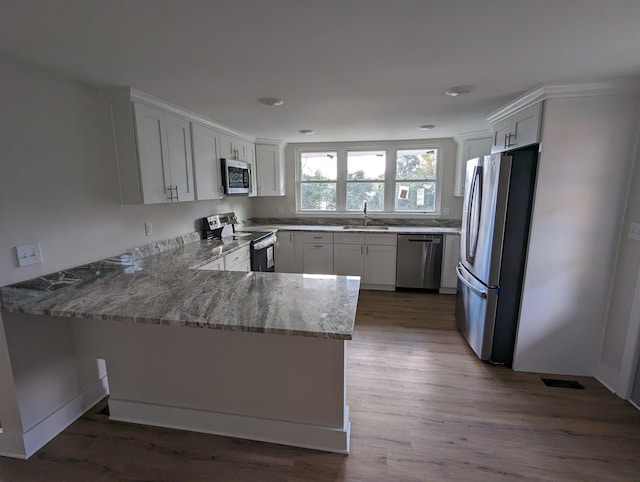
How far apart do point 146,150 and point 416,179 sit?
3.70 metres

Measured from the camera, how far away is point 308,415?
173 centimetres

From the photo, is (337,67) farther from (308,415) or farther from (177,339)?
(308,415)

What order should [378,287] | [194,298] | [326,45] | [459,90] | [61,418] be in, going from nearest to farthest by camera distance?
[326,45], [194,298], [61,418], [459,90], [378,287]

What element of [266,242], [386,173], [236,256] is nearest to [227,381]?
[236,256]

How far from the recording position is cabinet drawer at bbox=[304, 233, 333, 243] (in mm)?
4465

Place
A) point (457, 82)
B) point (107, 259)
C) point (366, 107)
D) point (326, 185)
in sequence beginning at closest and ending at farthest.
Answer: point (457, 82), point (107, 259), point (366, 107), point (326, 185)

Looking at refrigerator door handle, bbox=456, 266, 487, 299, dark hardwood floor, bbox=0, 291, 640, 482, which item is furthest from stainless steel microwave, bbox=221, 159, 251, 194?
refrigerator door handle, bbox=456, 266, 487, 299

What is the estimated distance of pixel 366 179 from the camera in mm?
4875

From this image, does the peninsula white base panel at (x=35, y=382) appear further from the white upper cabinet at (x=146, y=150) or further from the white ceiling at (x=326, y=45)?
the white ceiling at (x=326, y=45)

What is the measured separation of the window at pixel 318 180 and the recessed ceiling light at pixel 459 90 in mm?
2692

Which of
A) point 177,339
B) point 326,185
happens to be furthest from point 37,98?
point 326,185

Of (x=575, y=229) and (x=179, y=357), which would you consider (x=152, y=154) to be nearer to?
Answer: (x=179, y=357)

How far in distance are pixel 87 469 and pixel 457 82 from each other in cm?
322

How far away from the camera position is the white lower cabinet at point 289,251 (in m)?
4.58
